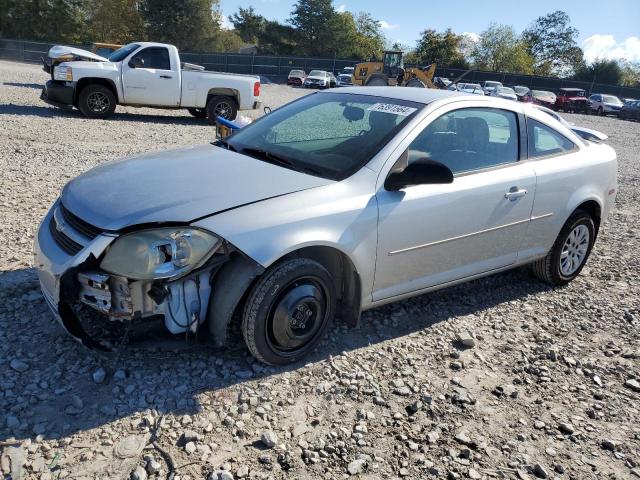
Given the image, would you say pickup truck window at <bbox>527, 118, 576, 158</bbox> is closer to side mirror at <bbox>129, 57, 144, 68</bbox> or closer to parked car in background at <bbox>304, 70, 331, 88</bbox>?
side mirror at <bbox>129, 57, 144, 68</bbox>

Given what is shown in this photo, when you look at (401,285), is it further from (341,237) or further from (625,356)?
(625,356)

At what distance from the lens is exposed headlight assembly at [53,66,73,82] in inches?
456

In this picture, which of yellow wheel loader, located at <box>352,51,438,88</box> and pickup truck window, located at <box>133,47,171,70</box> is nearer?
pickup truck window, located at <box>133,47,171,70</box>

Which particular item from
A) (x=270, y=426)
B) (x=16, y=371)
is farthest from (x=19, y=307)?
(x=270, y=426)

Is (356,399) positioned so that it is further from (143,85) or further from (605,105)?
(605,105)

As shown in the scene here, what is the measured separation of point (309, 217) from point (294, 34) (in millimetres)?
70948

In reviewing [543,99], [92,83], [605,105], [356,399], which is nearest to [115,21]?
[543,99]

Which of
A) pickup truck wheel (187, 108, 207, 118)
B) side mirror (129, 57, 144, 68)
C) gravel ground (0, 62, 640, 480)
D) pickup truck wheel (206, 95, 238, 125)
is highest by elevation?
side mirror (129, 57, 144, 68)

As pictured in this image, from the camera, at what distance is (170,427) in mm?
2625

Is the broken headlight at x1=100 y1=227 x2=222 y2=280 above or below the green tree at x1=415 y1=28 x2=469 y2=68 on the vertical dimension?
below

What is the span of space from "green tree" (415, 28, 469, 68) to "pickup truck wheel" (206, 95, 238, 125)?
177ft

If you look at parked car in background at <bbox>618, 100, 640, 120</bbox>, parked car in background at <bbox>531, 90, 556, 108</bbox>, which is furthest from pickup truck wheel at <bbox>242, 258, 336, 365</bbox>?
parked car in background at <bbox>618, 100, 640, 120</bbox>

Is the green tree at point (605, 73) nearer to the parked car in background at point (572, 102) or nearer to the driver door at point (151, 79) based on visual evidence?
the parked car in background at point (572, 102)

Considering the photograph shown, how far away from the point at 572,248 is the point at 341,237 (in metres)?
2.71
